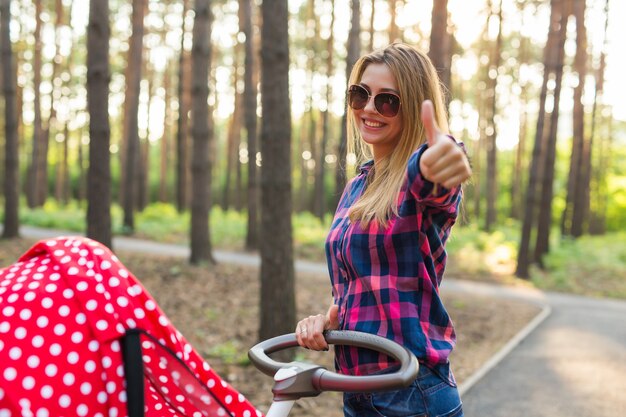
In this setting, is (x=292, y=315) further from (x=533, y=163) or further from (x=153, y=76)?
(x=153, y=76)

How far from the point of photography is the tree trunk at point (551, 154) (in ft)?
53.3

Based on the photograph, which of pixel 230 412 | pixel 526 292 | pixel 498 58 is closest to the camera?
pixel 230 412

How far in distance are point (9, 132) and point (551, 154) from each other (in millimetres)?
13099

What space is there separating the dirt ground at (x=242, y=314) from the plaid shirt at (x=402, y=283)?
4.12 meters

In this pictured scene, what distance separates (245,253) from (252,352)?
15.2 metres

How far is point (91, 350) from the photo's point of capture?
Result: 174 cm

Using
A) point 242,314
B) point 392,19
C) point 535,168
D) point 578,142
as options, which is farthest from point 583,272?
point 242,314

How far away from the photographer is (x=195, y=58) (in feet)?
41.4

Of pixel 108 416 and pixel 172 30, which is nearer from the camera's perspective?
pixel 108 416

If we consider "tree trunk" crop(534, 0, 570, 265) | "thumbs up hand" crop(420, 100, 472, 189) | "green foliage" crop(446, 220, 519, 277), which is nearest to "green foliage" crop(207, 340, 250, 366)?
"thumbs up hand" crop(420, 100, 472, 189)

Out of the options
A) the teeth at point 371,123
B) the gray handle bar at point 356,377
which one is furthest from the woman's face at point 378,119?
the gray handle bar at point 356,377

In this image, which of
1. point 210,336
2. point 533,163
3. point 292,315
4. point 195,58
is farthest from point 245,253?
point 292,315

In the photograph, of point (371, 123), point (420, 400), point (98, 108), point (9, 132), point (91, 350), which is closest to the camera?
point (91, 350)

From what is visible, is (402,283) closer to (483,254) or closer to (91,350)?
(91,350)
